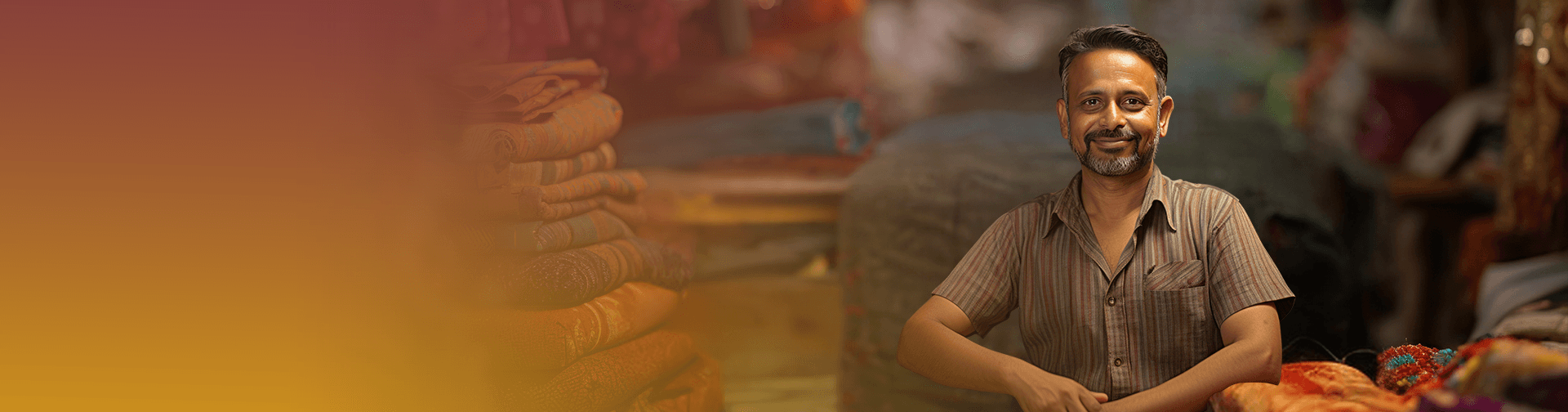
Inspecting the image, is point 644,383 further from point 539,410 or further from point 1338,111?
point 1338,111

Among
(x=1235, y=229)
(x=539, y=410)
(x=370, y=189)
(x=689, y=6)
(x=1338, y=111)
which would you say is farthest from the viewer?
(x=1338, y=111)

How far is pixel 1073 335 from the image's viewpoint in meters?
1.54

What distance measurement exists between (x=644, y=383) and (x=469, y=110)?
25.6 inches

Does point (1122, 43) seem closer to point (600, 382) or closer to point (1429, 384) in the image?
point (1429, 384)

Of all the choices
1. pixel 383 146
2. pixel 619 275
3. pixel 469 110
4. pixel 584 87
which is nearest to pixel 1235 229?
pixel 619 275

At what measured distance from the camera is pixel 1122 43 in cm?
144

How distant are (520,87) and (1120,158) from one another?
1.12m

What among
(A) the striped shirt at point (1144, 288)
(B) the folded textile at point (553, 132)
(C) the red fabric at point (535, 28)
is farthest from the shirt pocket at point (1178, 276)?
(C) the red fabric at point (535, 28)

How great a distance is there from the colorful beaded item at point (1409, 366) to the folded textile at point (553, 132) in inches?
59.3

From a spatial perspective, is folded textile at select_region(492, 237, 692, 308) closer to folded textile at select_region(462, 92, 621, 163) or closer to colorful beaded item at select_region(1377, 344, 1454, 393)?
folded textile at select_region(462, 92, 621, 163)

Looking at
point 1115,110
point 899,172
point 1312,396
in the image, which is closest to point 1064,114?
point 1115,110

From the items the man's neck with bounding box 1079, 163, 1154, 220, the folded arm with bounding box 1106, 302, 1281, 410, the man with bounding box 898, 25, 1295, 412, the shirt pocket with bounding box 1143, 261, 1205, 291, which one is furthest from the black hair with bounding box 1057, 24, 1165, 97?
the folded arm with bounding box 1106, 302, 1281, 410

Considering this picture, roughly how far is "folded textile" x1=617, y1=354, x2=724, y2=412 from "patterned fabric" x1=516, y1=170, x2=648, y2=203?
411mm

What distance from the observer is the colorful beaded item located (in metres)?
1.58
